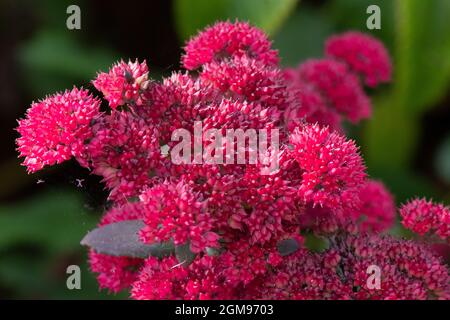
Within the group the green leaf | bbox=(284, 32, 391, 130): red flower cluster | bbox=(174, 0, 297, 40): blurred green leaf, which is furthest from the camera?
bbox=(174, 0, 297, 40): blurred green leaf

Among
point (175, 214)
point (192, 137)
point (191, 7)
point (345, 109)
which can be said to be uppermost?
point (191, 7)

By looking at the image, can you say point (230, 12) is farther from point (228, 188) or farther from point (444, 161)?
point (228, 188)

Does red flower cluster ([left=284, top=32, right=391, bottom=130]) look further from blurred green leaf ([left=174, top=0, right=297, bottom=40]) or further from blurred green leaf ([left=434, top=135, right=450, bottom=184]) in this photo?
blurred green leaf ([left=434, top=135, right=450, bottom=184])

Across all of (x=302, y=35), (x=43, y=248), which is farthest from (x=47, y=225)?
(x=302, y=35)

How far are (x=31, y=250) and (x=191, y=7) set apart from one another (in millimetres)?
898

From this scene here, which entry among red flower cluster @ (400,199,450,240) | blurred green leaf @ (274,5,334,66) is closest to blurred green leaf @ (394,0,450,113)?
blurred green leaf @ (274,5,334,66)

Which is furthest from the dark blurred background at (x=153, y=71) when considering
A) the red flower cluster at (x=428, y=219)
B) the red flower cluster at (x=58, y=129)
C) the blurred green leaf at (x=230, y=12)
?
the red flower cluster at (x=58, y=129)

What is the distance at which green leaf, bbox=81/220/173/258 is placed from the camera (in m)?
1.05

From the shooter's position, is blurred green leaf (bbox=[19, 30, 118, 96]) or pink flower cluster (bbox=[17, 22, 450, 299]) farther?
blurred green leaf (bbox=[19, 30, 118, 96])

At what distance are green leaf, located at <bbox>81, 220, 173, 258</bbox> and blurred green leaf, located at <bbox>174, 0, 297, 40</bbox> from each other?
0.86m

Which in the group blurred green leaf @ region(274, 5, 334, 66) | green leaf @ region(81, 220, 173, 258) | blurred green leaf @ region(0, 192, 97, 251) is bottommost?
green leaf @ region(81, 220, 173, 258)
